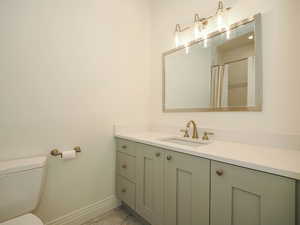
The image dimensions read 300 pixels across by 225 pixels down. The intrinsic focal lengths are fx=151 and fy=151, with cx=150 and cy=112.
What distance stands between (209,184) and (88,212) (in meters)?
1.31

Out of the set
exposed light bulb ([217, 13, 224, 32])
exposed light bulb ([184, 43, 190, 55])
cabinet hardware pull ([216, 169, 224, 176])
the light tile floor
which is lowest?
the light tile floor

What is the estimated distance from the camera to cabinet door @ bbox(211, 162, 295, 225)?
0.67 meters

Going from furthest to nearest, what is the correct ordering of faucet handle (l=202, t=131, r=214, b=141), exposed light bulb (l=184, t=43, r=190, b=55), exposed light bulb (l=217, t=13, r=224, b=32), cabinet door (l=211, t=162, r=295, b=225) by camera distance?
exposed light bulb (l=184, t=43, r=190, b=55), faucet handle (l=202, t=131, r=214, b=141), exposed light bulb (l=217, t=13, r=224, b=32), cabinet door (l=211, t=162, r=295, b=225)

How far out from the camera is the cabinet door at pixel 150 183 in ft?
4.02

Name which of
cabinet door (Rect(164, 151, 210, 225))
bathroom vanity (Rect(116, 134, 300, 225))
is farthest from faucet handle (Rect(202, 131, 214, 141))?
cabinet door (Rect(164, 151, 210, 225))

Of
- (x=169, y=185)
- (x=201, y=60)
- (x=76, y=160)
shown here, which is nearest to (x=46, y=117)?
(x=76, y=160)

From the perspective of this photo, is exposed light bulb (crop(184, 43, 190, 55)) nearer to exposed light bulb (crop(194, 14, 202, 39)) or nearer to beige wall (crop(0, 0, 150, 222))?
exposed light bulb (crop(194, 14, 202, 39))

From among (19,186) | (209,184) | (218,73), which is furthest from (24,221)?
(218,73)

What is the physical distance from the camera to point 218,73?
1.42 m

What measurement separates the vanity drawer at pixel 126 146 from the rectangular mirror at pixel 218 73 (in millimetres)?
644

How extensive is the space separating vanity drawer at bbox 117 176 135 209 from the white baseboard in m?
0.13

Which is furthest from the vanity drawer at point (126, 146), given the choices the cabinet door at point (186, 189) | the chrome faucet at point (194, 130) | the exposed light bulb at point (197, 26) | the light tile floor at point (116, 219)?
the exposed light bulb at point (197, 26)

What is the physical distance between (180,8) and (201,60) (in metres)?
0.71

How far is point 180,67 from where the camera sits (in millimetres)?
1776
